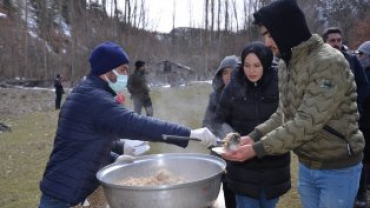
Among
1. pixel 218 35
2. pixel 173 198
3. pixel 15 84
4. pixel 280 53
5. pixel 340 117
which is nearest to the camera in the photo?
pixel 173 198

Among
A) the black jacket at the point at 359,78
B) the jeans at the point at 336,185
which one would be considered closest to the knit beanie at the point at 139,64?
the black jacket at the point at 359,78

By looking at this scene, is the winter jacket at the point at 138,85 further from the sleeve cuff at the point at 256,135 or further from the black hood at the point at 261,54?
the sleeve cuff at the point at 256,135

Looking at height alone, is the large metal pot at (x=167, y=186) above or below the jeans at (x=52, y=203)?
above

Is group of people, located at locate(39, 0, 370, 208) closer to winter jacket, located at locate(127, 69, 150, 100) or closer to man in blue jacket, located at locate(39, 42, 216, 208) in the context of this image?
man in blue jacket, located at locate(39, 42, 216, 208)

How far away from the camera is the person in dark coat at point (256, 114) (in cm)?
301

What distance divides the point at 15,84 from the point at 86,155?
32229 mm

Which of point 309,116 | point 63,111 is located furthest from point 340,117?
point 63,111

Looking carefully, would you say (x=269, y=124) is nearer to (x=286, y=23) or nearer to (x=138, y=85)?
(x=286, y=23)

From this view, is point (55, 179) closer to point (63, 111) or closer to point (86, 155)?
point (86, 155)

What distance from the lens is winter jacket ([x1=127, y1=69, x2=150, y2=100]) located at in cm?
1070

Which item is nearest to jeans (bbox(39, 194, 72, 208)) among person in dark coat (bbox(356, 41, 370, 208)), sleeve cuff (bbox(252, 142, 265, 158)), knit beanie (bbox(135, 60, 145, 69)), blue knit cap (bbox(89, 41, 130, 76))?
blue knit cap (bbox(89, 41, 130, 76))

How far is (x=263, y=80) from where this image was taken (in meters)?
3.04

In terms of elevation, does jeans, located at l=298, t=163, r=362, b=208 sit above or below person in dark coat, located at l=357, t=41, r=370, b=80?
below

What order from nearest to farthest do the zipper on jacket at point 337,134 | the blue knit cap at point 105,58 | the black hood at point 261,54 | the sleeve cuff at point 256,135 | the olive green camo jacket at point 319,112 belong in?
the olive green camo jacket at point 319,112, the zipper on jacket at point 337,134, the blue knit cap at point 105,58, the sleeve cuff at point 256,135, the black hood at point 261,54
